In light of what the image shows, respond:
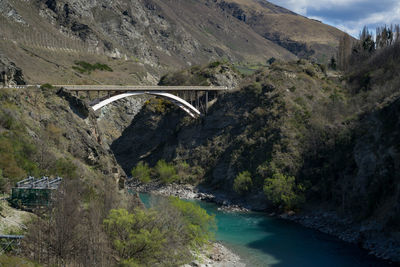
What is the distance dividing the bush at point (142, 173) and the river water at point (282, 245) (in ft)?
55.0

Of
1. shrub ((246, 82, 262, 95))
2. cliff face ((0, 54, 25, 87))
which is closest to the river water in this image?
shrub ((246, 82, 262, 95))

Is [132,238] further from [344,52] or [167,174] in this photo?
[344,52]

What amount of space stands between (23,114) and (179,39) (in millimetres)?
126791

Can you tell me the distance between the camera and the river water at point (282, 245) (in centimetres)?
2561

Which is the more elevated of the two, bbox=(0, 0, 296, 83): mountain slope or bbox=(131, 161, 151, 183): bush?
bbox=(0, 0, 296, 83): mountain slope

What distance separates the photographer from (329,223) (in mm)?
32438

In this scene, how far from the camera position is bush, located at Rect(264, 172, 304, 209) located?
3597 centimetres

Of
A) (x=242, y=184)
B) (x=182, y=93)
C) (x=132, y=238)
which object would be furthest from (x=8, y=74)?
(x=182, y=93)

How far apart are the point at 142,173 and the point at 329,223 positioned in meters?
26.1

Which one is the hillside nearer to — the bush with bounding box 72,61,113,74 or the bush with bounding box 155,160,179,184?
the bush with bounding box 155,160,179,184

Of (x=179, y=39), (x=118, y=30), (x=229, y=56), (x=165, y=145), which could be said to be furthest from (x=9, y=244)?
(x=229, y=56)

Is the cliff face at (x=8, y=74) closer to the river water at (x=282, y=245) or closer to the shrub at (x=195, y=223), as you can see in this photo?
the shrub at (x=195, y=223)

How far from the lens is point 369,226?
28359mm

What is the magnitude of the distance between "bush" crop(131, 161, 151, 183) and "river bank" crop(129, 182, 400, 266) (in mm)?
2005
